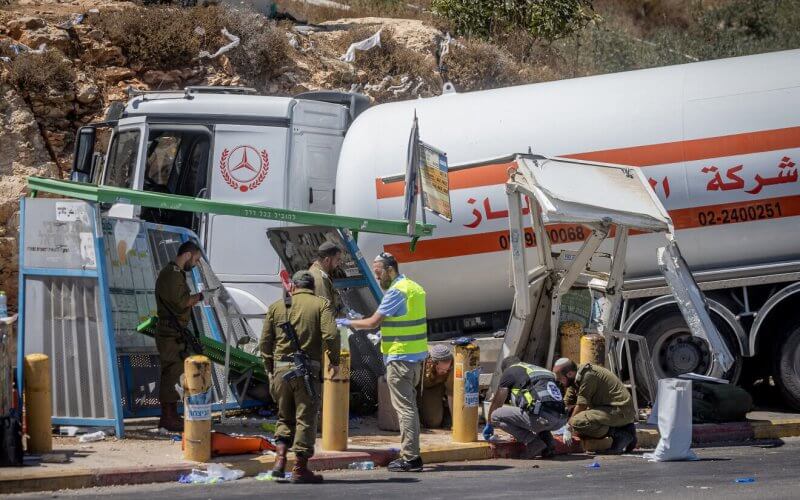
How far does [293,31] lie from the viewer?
818 inches

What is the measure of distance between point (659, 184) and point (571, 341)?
1.86 m

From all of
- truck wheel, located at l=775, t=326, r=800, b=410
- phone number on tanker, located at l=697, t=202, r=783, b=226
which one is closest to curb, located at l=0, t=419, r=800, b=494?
truck wheel, located at l=775, t=326, r=800, b=410

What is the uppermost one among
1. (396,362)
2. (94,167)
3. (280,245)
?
(94,167)

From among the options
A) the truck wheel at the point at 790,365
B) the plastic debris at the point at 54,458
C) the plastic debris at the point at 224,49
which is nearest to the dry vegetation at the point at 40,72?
the plastic debris at the point at 224,49

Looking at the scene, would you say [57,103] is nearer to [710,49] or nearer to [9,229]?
[9,229]

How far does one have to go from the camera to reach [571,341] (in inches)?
446

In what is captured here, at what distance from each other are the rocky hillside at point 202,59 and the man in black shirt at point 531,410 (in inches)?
330

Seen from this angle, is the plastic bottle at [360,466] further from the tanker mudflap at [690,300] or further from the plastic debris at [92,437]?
the tanker mudflap at [690,300]

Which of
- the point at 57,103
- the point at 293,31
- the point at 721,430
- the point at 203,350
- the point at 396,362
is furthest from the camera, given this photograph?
the point at 293,31

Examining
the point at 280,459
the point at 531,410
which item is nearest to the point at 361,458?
the point at 280,459

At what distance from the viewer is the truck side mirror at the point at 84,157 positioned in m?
13.0

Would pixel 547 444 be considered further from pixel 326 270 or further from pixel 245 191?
pixel 245 191

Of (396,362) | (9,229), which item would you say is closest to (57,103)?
(9,229)

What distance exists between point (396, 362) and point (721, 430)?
3.69m
